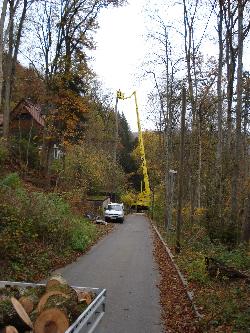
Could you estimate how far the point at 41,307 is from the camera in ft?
20.9

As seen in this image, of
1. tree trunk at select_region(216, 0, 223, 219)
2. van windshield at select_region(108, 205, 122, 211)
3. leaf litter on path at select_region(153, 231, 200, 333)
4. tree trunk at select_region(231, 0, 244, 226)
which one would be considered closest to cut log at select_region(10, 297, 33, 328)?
leaf litter on path at select_region(153, 231, 200, 333)

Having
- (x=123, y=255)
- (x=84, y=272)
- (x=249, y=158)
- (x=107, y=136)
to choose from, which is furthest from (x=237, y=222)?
(x=107, y=136)

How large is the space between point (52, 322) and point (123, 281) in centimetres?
871

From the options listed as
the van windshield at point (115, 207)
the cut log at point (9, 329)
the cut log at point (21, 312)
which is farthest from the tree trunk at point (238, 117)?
the van windshield at point (115, 207)

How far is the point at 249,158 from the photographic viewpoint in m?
49.9

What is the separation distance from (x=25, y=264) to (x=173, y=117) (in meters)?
26.2

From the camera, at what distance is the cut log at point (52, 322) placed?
19.1 feet

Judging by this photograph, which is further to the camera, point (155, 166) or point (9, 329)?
point (155, 166)

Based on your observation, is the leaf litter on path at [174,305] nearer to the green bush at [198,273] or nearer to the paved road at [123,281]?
the paved road at [123,281]

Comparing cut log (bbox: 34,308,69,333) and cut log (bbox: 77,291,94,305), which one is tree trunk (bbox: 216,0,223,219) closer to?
cut log (bbox: 77,291,94,305)

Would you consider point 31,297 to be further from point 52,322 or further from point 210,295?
point 210,295

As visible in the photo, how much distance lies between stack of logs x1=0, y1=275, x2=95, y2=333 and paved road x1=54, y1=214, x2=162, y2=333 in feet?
1.84

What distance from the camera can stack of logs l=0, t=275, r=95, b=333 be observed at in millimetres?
5848

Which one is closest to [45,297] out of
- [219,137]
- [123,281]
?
[123,281]
